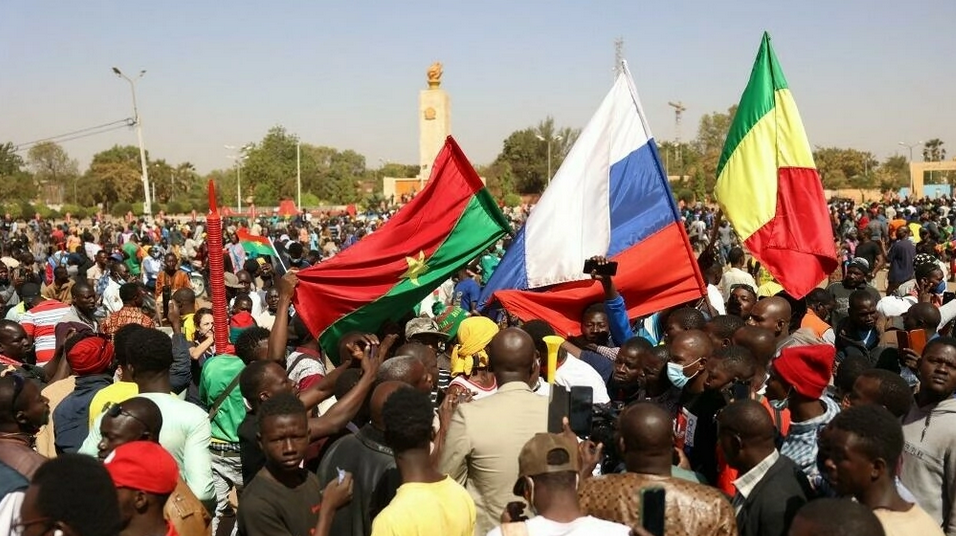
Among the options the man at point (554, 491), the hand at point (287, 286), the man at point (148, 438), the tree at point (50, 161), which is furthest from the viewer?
the tree at point (50, 161)

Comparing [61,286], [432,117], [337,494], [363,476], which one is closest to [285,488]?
[337,494]

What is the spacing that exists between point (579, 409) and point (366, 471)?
0.94 m

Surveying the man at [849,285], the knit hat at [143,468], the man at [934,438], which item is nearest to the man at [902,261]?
the man at [849,285]

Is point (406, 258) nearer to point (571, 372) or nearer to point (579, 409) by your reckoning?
point (571, 372)

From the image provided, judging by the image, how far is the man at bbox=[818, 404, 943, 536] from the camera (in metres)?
3.05

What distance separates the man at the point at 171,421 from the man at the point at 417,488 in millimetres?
1288

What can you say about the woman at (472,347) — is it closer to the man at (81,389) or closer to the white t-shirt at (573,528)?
the man at (81,389)

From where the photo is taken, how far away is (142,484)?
303 centimetres

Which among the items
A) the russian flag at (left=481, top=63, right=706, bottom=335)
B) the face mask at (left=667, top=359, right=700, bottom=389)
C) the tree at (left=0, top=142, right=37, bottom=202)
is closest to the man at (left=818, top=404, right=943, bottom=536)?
the face mask at (left=667, top=359, right=700, bottom=389)

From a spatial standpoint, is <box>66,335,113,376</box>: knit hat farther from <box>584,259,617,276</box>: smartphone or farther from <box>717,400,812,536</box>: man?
<box>717,400,812,536</box>: man

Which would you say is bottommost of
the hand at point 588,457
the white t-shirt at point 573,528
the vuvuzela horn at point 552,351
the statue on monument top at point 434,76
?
the white t-shirt at point 573,528

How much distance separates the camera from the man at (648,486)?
3244 millimetres

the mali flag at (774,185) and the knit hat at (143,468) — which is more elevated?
the mali flag at (774,185)

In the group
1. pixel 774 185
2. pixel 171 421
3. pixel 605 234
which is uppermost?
pixel 774 185
